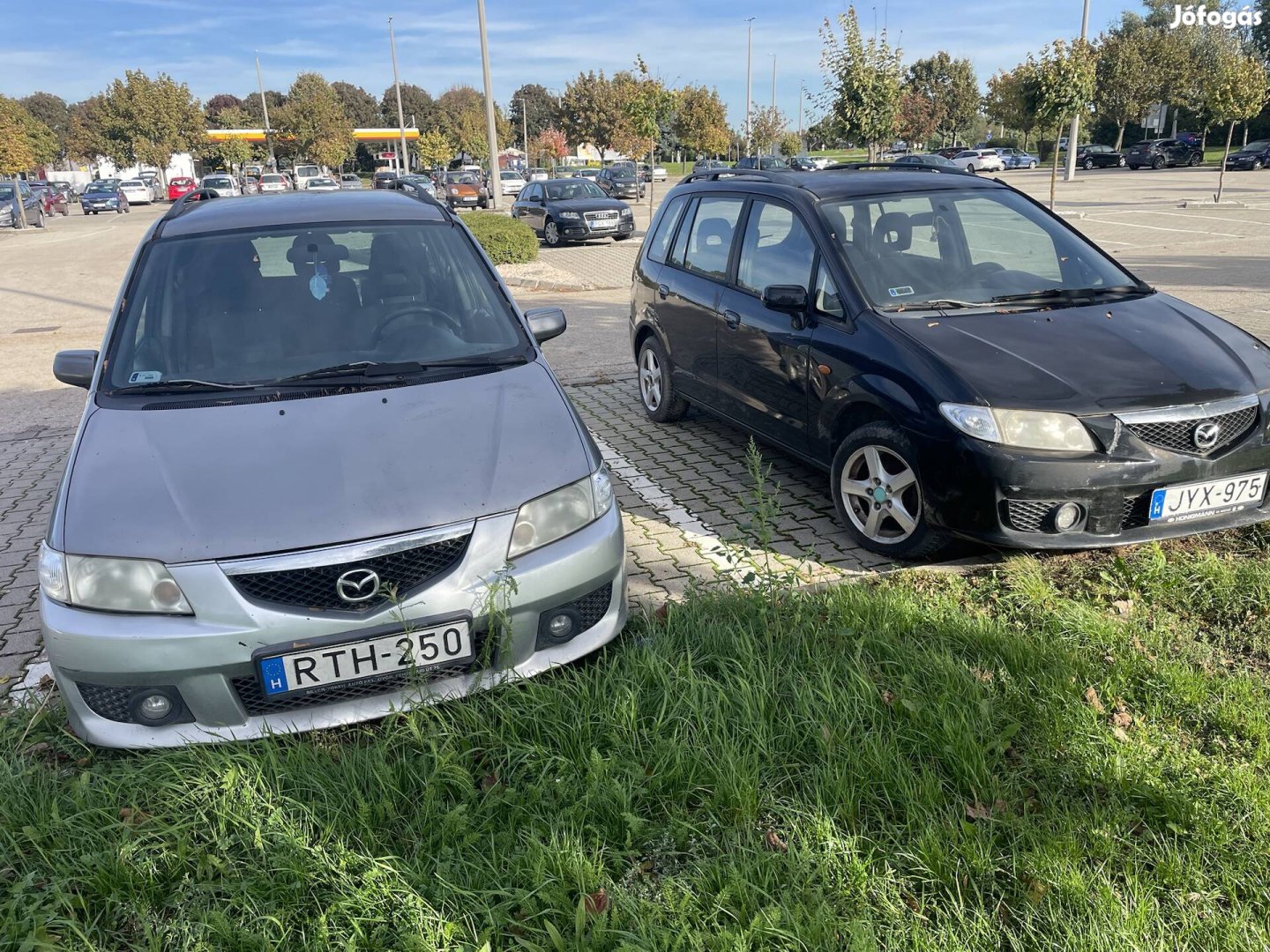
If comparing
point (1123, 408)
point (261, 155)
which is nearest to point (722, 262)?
point (1123, 408)

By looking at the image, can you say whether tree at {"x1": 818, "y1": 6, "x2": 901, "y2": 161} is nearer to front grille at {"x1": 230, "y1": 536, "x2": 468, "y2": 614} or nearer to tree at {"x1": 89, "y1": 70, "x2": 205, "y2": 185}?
front grille at {"x1": 230, "y1": 536, "x2": 468, "y2": 614}

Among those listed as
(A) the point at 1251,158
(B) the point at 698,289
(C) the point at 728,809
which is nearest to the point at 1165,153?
(A) the point at 1251,158

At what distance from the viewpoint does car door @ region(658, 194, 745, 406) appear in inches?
234

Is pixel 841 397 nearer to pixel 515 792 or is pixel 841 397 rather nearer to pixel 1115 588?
pixel 1115 588

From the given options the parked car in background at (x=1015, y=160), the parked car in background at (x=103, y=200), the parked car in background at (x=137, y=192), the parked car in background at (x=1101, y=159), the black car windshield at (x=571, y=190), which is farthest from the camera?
the parked car in background at (x=1015, y=160)

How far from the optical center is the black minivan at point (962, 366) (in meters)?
3.89

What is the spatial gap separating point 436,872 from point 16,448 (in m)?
6.33

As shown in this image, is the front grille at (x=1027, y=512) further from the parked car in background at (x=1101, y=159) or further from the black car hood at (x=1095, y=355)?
the parked car in background at (x=1101, y=159)

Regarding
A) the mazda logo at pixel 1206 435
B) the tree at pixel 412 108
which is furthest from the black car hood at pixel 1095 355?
the tree at pixel 412 108

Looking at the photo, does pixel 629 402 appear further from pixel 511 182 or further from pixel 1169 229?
pixel 511 182

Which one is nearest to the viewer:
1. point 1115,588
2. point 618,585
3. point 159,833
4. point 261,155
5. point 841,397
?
point 159,833

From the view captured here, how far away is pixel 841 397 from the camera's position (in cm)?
464

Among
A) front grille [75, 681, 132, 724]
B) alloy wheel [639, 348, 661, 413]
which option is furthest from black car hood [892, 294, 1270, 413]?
front grille [75, 681, 132, 724]

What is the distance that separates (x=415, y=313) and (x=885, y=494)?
231 centimetres
